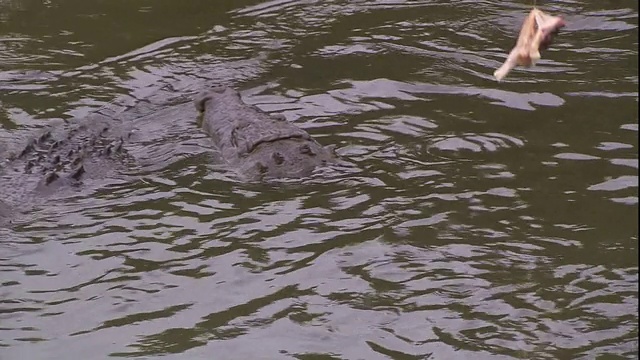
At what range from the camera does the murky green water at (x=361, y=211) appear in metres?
5.22

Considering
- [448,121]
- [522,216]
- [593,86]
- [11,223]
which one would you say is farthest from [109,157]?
[593,86]

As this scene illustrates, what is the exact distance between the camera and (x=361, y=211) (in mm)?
6539

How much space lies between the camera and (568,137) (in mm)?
7332

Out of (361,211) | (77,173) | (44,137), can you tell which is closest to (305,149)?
(361,211)

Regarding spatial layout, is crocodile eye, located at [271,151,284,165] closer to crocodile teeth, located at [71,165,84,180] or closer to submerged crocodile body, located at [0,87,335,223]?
submerged crocodile body, located at [0,87,335,223]

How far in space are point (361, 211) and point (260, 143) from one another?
49.9 inches

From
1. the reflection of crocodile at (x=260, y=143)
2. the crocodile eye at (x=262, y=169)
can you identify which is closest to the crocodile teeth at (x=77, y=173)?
the reflection of crocodile at (x=260, y=143)

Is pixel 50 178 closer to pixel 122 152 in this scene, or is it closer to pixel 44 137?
pixel 122 152

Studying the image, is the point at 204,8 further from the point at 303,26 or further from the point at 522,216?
the point at 522,216

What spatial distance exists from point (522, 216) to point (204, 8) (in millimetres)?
6592

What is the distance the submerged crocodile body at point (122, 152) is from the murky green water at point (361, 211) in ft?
0.57

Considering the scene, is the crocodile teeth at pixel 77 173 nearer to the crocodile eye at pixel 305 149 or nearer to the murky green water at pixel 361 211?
the murky green water at pixel 361 211

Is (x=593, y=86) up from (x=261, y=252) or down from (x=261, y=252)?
up

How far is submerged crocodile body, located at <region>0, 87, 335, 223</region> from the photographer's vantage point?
285 inches
